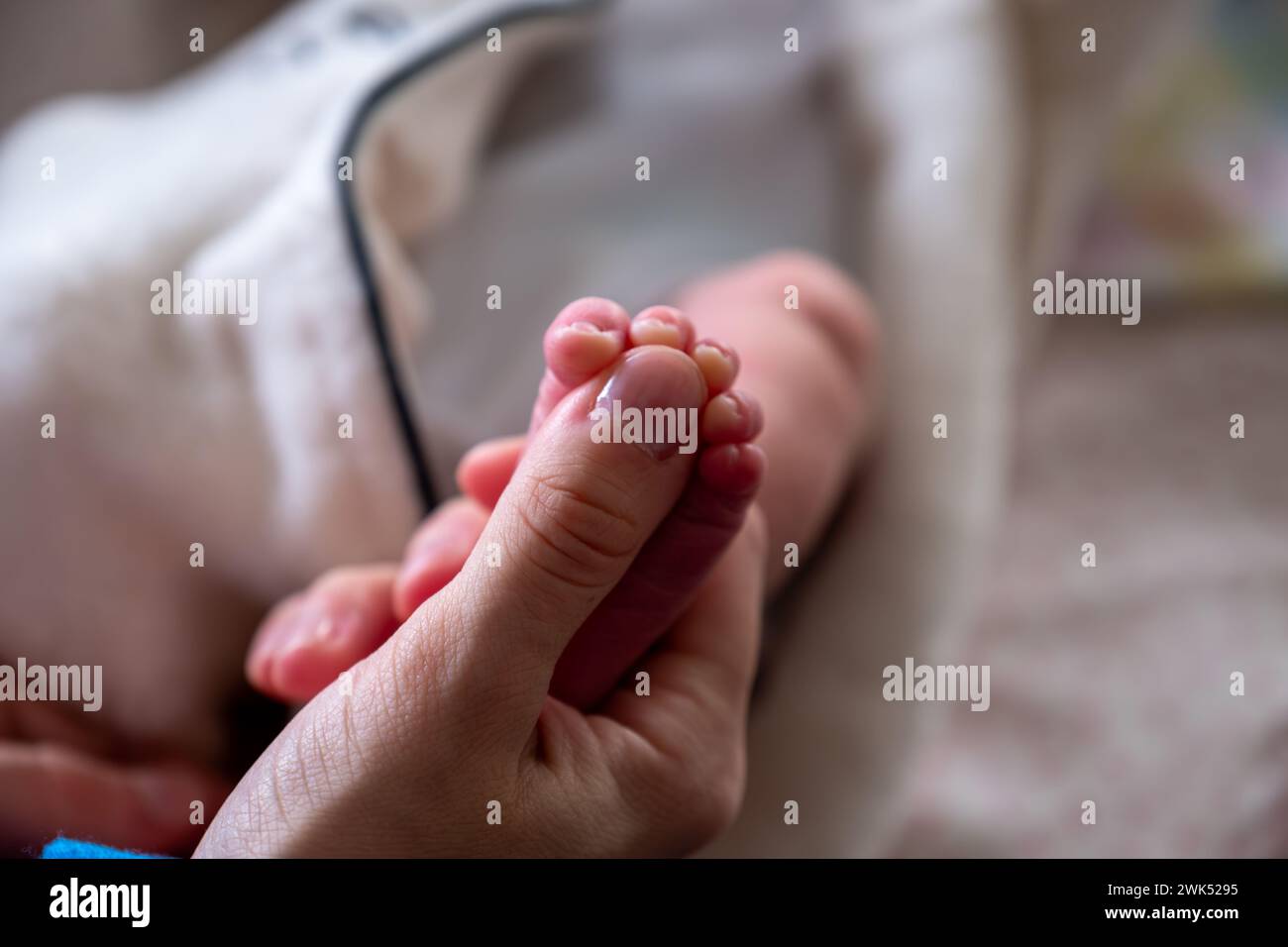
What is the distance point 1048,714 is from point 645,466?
0.56 metres

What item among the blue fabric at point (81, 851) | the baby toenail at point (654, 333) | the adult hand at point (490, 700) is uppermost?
the baby toenail at point (654, 333)

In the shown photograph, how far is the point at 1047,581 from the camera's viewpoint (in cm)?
90

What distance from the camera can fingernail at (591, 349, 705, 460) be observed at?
1.05ft

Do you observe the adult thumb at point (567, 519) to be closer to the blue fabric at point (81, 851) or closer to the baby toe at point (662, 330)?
the baby toe at point (662, 330)

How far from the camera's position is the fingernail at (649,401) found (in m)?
0.32

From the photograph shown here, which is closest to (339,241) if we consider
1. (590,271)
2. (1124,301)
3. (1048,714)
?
(590,271)

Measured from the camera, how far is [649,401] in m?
0.33

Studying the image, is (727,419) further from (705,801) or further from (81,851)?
(81,851)

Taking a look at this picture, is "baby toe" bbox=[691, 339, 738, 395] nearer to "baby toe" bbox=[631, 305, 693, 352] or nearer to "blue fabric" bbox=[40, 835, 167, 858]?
"baby toe" bbox=[631, 305, 693, 352]

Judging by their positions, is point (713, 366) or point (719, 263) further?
point (719, 263)

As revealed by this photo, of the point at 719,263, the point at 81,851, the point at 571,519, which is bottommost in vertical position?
the point at 81,851

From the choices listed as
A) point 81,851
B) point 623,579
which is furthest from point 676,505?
point 81,851

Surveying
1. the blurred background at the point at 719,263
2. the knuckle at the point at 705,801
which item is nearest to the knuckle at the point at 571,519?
the knuckle at the point at 705,801
